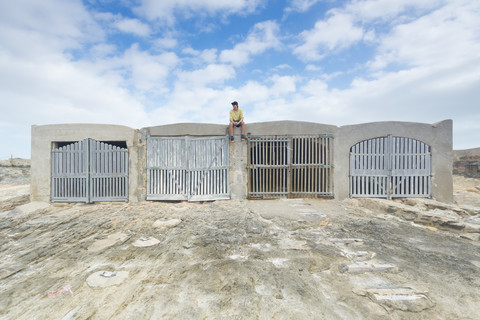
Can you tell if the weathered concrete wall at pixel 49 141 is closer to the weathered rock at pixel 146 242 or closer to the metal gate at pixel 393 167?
the weathered rock at pixel 146 242

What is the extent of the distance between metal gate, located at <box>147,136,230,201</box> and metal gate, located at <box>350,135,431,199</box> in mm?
5158

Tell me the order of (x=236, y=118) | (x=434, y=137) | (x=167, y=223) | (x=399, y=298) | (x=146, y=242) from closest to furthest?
(x=399, y=298) < (x=146, y=242) < (x=167, y=223) < (x=434, y=137) < (x=236, y=118)

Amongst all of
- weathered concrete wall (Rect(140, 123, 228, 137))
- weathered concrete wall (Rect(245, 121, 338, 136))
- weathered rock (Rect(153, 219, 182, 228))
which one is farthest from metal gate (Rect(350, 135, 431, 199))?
weathered rock (Rect(153, 219, 182, 228))

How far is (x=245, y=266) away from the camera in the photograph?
10.6 ft

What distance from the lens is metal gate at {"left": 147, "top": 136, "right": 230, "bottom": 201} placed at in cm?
817

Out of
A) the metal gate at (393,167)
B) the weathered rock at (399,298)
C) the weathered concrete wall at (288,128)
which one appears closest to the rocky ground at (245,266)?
the weathered rock at (399,298)

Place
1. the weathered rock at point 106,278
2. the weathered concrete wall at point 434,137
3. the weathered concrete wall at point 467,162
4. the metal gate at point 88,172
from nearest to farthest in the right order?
the weathered rock at point 106,278
the weathered concrete wall at point 434,137
the metal gate at point 88,172
the weathered concrete wall at point 467,162

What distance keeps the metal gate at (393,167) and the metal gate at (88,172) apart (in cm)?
923

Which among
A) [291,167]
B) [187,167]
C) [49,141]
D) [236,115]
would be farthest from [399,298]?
[49,141]

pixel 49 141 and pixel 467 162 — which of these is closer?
pixel 49 141

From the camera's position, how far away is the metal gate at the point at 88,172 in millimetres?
8273

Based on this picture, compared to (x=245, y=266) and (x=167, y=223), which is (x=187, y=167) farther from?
(x=245, y=266)

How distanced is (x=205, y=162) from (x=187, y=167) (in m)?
0.73

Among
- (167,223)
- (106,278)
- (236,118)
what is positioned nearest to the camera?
(106,278)
